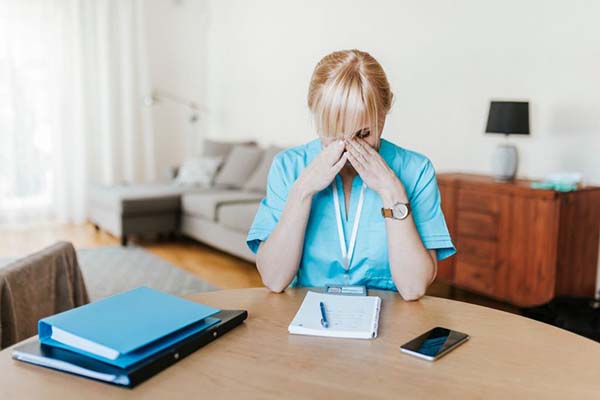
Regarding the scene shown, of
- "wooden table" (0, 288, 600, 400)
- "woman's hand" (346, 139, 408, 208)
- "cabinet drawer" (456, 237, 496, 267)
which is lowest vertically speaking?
"cabinet drawer" (456, 237, 496, 267)

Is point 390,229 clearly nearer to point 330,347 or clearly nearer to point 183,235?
point 330,347

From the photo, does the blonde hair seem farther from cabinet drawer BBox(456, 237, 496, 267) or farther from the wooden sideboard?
cabinet drawer BBox(456, 237, 496, 267)

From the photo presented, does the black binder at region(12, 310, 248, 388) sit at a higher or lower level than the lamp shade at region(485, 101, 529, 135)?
lower

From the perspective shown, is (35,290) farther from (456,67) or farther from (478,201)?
(456,67)

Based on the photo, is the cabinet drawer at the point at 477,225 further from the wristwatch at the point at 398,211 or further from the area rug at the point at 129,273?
the wristwatch at the point at 398,211

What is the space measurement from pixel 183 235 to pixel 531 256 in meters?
3.18

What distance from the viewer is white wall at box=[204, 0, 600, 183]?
3.09 m

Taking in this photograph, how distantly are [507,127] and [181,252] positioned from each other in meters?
2.66

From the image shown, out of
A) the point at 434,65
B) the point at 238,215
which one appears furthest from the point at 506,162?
the point at 238,215

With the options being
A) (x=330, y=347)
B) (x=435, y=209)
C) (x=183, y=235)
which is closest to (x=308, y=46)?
(x=183, y=235)

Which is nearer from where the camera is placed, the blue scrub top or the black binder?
the black binder

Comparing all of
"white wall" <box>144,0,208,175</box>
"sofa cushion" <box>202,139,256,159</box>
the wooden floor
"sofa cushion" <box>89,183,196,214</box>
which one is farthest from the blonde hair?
"white wall" <box>144,0,208,175</box>

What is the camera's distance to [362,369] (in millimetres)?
959

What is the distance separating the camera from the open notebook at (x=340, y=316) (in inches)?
43.0
